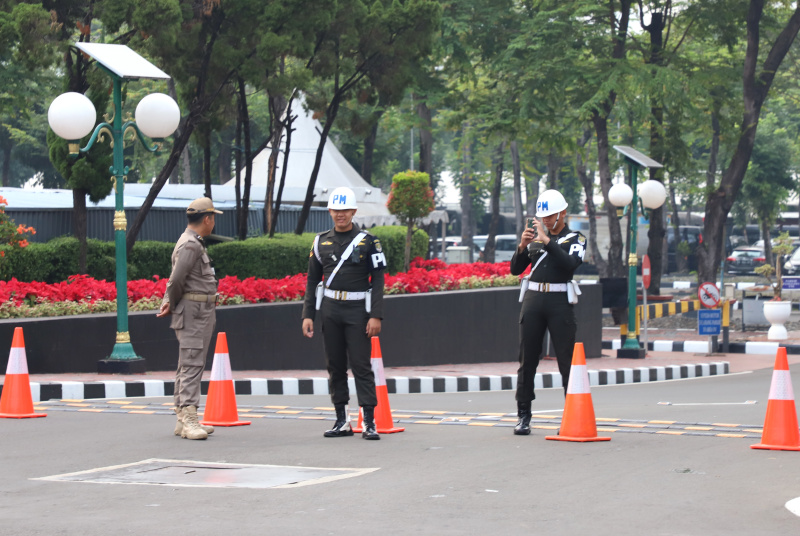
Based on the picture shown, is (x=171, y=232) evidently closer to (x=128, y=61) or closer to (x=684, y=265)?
(x=128, y=61)

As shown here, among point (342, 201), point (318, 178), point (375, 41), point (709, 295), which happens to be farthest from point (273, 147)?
point (342, 201)

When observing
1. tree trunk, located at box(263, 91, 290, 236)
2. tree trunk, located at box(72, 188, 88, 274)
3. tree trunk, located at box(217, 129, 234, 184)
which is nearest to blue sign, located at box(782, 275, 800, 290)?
tree trunk, located at box(263, 91, 290, 236)

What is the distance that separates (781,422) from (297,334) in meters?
9.42

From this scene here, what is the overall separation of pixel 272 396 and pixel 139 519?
802cm

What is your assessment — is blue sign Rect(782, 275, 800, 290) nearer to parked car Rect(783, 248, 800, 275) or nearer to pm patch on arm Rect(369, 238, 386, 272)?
pm patch on arm Rect(369, 238, 386, 272)

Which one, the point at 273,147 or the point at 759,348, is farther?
the point at 273,147

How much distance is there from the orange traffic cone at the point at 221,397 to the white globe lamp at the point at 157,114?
521 cm

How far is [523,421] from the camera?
9586 millimetres

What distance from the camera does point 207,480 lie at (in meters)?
7.44

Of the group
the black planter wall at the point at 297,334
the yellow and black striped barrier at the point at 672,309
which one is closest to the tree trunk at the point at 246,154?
the black planter wall at the point at 297,334

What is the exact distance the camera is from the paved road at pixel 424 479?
20.0 ft

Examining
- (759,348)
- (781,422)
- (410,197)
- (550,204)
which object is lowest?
(759,348)

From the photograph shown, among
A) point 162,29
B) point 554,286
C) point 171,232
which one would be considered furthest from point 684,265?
point 554,286

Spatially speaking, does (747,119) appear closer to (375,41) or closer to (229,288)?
(375,41)
